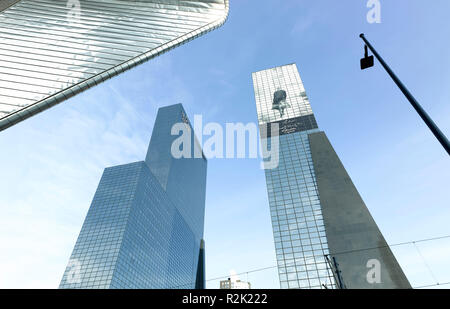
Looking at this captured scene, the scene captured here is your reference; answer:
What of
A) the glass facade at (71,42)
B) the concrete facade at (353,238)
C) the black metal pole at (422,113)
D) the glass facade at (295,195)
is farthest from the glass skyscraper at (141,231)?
the black metal pole at (422,113)

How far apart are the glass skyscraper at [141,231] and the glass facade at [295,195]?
6214 centimetres

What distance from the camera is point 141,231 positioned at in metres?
107

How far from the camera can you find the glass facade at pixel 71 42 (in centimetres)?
3528

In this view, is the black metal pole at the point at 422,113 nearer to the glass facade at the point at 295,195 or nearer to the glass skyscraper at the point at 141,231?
the glass facade at the point at 295,195

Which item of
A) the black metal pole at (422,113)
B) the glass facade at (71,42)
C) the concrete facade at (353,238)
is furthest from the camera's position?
the concrete facade at (353,238)

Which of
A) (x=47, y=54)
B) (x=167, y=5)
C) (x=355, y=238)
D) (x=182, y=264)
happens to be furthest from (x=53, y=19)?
(x=182, y=264)

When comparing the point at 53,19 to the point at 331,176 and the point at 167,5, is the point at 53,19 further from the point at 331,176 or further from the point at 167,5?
the point at 331,176

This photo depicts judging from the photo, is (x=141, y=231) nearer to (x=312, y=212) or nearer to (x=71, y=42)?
(x=312, y=212)

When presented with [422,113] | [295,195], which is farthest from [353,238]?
[422,113]

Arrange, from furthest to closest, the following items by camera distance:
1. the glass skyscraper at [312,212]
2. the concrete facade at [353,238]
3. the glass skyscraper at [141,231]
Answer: the glass skyscraper at [141,231] → the glass skyscraper at [312,212] → the concrete facade at [353,238]

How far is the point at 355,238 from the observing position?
144ft

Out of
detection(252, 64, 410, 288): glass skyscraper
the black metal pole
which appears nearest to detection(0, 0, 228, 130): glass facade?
the black metal pole

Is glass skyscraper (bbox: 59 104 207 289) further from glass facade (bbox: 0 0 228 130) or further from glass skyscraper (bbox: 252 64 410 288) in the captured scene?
glass facade (bbox: 0 0 228 130)
